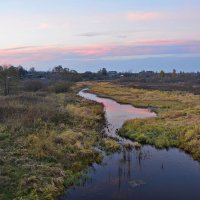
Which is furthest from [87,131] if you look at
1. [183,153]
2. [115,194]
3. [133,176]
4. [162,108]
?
[162,108]

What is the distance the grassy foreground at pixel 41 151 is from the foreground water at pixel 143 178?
106 centimetres

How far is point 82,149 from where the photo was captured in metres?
24.5

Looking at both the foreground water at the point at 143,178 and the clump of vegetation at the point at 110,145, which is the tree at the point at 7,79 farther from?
the foreground water at the point at 143,178

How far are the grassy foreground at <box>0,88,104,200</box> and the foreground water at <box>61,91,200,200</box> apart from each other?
1.06 metres

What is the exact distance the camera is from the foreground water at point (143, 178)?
17.5 m

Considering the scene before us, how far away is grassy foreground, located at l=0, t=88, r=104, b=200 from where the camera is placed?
17.3 m

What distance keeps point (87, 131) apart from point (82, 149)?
6.63 meters

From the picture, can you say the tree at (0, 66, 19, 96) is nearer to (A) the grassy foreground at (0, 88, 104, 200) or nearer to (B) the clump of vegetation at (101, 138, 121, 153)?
(A) the grassy foreground at (0, 88, 104, 200)

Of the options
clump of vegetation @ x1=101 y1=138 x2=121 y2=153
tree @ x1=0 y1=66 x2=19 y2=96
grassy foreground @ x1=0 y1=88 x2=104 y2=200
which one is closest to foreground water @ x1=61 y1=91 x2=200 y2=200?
clump of vegetation @ x1=101 y1=138 x2=121 y2=153

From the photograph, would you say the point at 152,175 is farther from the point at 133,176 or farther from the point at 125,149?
the point at 125,149

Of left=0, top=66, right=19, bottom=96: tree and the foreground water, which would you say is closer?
the foreground water

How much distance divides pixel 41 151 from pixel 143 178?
6.55 metres

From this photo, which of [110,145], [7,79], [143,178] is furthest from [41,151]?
[7,79]

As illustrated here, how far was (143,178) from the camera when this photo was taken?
19781mm
